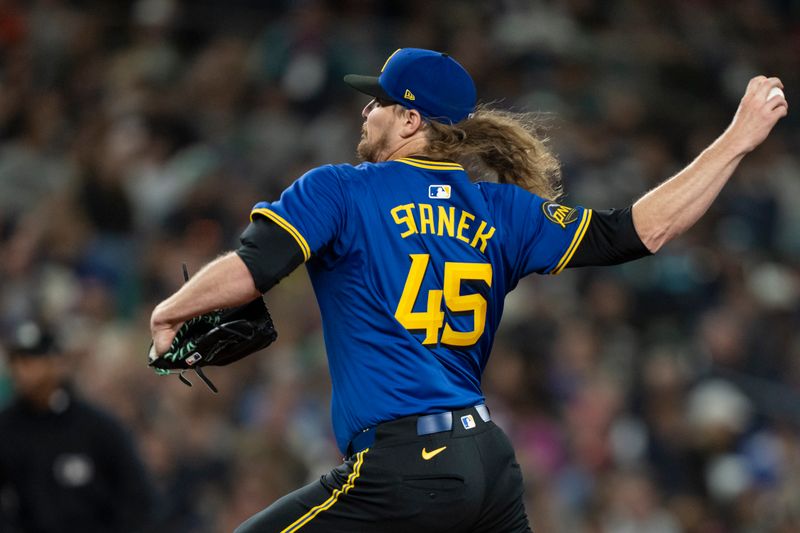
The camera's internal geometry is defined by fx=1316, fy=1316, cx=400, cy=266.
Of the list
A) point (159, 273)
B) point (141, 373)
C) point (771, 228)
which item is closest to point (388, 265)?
point (141, 373)

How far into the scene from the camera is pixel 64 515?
6.77m

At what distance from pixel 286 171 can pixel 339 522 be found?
7.00m

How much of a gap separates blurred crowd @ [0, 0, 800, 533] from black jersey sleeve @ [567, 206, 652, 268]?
13.5 ft

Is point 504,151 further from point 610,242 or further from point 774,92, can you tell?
point 774,92

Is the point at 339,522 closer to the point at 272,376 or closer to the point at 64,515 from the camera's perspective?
the point at 64,515

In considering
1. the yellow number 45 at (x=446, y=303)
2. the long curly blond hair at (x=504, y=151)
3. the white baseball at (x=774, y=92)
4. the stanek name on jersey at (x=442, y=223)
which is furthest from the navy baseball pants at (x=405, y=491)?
the white baseball at (x=774, y=92)

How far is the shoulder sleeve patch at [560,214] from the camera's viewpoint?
13.6 ft

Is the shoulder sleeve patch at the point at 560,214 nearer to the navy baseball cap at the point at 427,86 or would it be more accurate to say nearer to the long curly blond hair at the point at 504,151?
the long curly blond hair at the point at 504,151

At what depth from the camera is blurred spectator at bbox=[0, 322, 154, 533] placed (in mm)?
6664

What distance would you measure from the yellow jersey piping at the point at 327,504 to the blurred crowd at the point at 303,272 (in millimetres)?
4040

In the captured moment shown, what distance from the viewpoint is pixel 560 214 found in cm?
416

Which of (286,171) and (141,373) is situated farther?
(286,171)

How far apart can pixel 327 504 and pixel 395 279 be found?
2.22 ft

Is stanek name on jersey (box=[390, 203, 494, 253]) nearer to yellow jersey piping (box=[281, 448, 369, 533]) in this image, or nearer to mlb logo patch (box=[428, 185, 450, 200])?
mlb logo patch (box=[428, 185, 450, 200])
